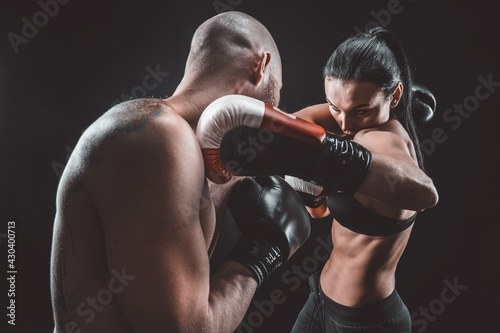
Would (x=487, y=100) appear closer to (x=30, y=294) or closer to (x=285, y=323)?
(x=285, y=323)

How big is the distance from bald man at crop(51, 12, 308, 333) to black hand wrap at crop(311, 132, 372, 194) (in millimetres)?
308

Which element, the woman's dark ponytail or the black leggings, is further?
the black leggings

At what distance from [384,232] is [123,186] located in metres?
1.07

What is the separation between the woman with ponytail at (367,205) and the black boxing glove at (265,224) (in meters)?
0.31

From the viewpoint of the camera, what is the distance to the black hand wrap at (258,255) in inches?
40.2
